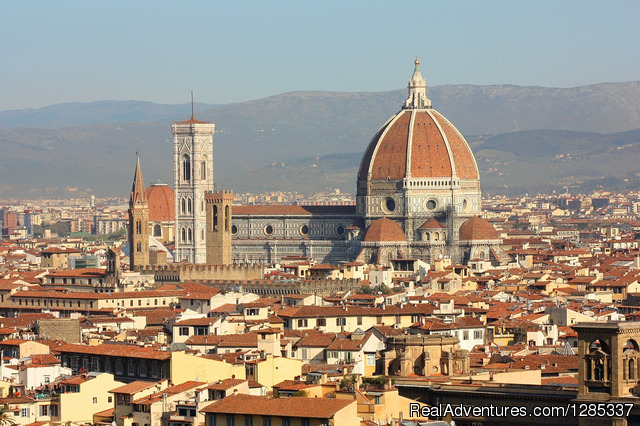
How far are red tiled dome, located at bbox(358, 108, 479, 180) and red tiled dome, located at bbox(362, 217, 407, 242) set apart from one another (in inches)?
203

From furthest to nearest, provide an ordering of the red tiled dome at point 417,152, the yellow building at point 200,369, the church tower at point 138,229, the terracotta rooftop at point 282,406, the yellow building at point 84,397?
the red tiled dome at point 417,152 < the church tower at point 138,229 < the yellow building at point 200,369 < the yellow building at point 84,397 < the terracotta rooftop at point 282,406

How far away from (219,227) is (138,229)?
12857 millimetres

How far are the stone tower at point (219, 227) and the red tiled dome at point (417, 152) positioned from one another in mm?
12516

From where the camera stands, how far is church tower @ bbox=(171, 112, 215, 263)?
132375 mm

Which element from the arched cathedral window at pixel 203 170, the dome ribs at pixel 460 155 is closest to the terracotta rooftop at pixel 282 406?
the dome ribs at pixel 460 155

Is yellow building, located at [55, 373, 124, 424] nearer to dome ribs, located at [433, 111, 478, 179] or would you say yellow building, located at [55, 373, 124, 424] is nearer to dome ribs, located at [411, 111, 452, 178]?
dome ribs, located at [411, 111, 452, 178]

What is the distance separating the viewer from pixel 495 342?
199 ft

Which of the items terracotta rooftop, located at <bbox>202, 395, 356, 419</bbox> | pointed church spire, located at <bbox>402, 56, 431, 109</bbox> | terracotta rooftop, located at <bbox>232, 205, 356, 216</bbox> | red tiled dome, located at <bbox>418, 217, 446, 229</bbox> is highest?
pointed church spire, located at <bbox>402, 56, 431, 109</bbox>

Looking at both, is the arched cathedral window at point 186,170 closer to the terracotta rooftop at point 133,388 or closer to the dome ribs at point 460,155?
the dome ribs at point 460,155

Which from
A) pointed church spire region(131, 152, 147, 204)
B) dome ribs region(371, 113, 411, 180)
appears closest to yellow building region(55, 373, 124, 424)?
pointed church spire region(131, 152, 147, 204)

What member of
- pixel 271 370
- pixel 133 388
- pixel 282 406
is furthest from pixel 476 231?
pixel 282 406

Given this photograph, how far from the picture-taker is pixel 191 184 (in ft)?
441

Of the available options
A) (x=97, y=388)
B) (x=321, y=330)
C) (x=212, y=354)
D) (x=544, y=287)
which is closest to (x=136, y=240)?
(x=544, y=287)

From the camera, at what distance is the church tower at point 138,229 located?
362ft
